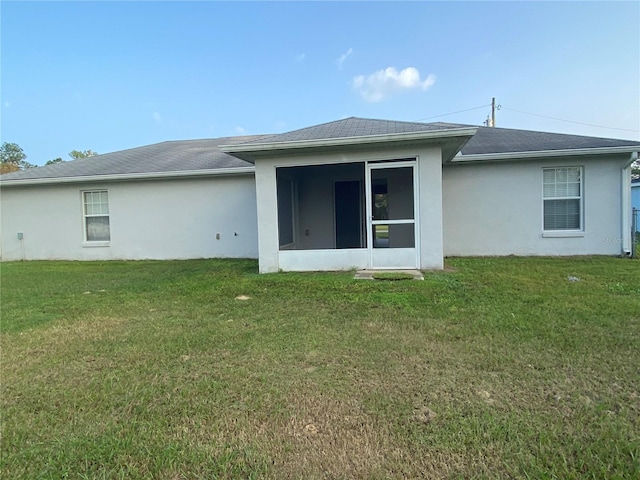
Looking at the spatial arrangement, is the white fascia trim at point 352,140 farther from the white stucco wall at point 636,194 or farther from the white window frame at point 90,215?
the white stucco wall at point 636,194

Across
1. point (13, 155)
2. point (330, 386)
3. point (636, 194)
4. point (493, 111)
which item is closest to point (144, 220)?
point (330, 386)

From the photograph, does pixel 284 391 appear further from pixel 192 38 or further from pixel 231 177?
pixel 192 38

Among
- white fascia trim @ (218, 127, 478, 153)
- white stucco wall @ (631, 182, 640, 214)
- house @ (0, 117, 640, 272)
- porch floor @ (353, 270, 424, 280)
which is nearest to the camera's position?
white fascia trim @ (218, 127, 478, 153)

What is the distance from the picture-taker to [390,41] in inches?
604

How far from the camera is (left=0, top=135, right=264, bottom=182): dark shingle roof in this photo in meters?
11.3

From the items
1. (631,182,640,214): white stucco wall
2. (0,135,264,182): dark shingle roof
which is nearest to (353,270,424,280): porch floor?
(0,135,264,182): dark shingle roof

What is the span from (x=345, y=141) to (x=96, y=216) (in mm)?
9024

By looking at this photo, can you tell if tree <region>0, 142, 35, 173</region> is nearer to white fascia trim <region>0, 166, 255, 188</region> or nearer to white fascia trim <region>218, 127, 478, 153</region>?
white fascia trim <region>0, 166, 255, 188</region>

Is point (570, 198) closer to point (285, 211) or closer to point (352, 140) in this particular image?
point (352, 140)

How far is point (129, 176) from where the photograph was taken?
11148 millimetres

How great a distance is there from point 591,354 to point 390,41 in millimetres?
15109

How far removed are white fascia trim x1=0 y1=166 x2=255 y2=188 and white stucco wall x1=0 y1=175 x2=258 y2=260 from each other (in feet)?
0.85

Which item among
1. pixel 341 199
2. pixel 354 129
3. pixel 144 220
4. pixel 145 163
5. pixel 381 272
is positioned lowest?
pixel 381 272

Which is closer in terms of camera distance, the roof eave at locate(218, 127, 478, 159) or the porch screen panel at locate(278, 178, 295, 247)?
the roof eave at locate(218, 127, 478, 159)
